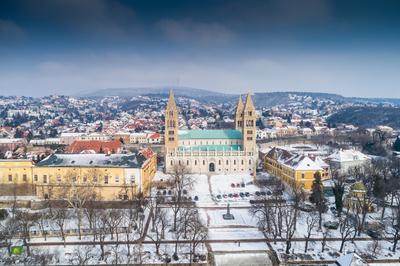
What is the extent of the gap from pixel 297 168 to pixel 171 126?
29.8 m

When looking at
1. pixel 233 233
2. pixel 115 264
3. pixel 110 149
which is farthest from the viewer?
pixel 110 149

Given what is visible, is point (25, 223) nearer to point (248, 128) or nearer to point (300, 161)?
point (300, 161)

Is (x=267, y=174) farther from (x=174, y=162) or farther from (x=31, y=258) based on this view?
(x=31, y=258)

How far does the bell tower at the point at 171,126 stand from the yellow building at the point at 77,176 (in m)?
22.1

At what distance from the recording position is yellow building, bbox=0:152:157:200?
5784cm

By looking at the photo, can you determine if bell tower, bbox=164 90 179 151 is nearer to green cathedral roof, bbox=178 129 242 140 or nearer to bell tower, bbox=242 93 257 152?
green cathedral roof, bbox=178 129 242 140

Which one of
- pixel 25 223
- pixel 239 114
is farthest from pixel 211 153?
pixel 25 223

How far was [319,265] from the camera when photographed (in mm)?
38469

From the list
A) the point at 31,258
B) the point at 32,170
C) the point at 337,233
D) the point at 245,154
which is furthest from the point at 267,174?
the point at 31,258

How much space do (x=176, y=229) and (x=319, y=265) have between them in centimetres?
1735

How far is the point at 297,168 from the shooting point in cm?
6450

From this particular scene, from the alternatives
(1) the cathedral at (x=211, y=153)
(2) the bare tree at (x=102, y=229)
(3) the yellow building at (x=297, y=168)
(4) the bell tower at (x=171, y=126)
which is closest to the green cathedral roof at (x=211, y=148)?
(1) the cathedral at (x=211, y=153)

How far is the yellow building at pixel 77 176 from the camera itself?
190 feet

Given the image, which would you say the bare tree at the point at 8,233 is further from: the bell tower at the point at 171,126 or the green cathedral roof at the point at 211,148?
the green cathedral roof at the point at 211,148
